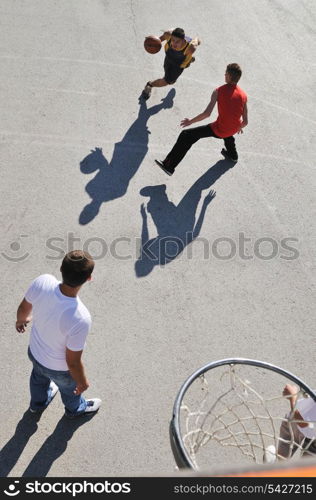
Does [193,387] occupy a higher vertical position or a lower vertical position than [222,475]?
lower

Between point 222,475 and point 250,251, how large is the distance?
5.35 meters

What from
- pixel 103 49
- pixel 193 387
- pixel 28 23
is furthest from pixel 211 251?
pixel 28 23

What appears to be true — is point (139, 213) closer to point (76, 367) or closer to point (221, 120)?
point (221, 120)

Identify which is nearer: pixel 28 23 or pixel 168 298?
pixel 168 298

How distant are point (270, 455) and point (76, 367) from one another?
1.87 metres

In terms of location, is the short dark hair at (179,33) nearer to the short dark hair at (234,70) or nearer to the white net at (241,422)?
the short dark hair at (234,70)

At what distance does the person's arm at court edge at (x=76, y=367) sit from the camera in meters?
4.41

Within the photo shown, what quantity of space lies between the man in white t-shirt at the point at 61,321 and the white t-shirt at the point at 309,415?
1.79m

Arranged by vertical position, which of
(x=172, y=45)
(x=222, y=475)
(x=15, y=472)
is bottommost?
(x=15, y=472)

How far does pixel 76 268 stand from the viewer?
13.9 ft

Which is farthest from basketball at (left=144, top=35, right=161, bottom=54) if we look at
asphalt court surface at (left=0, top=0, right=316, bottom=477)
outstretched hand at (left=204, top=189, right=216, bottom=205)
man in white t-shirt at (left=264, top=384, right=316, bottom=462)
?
man in white t-shirt at (left=264, top=384, right=316, bottom=462)

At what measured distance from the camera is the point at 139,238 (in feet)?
24.3

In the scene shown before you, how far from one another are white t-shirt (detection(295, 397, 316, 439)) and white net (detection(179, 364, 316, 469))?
14 millimetres

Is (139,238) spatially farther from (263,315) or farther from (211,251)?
(263,315)
